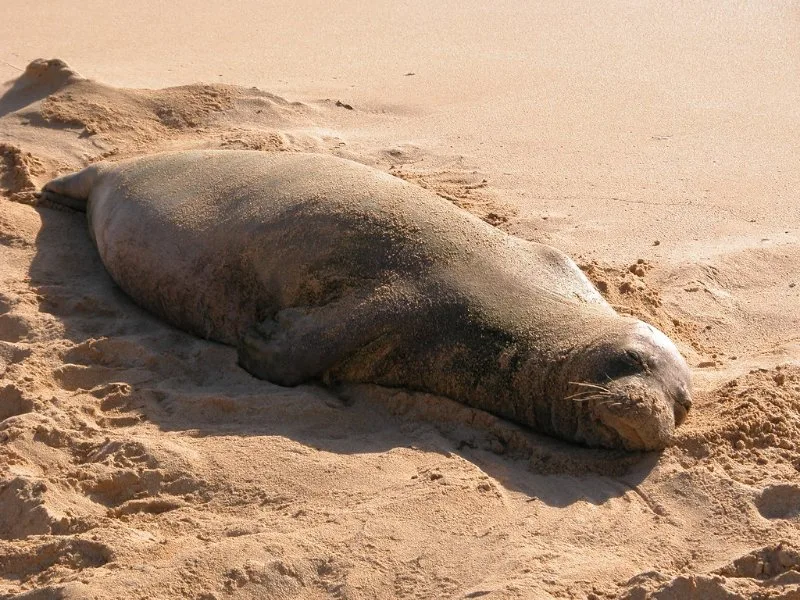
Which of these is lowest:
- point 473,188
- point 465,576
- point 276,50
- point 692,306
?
point 465,576

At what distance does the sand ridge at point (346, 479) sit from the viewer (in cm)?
354

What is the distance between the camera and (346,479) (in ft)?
13.3

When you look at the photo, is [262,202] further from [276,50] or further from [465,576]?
[276,50]

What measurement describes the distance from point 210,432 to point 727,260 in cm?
319

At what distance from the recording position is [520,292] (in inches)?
189

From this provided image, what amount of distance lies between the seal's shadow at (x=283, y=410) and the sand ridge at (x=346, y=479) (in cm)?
1

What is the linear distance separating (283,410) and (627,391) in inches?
54.7

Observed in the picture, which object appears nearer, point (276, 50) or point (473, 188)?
point (473, 188)

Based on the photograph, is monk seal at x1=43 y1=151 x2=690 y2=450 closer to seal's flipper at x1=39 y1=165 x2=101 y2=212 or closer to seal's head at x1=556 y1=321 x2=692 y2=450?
seal's head at x1=556 y1=321 x2=692 y2=450

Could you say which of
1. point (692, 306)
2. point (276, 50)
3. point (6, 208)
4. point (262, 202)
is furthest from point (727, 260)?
point (276, 50)

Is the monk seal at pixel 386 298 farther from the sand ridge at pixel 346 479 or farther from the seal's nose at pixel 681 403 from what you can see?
the sand ridge at pixel 346 479

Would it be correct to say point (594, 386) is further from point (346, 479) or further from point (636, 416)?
point (346, 479)

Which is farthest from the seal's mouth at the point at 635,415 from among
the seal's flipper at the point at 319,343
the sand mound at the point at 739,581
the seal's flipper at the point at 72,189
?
the seal's flipper at the point at 72,189

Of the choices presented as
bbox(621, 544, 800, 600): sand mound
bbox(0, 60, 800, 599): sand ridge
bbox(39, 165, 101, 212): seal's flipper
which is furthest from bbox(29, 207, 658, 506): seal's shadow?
bbox(39, 165, 101, 212): seal's flipper
